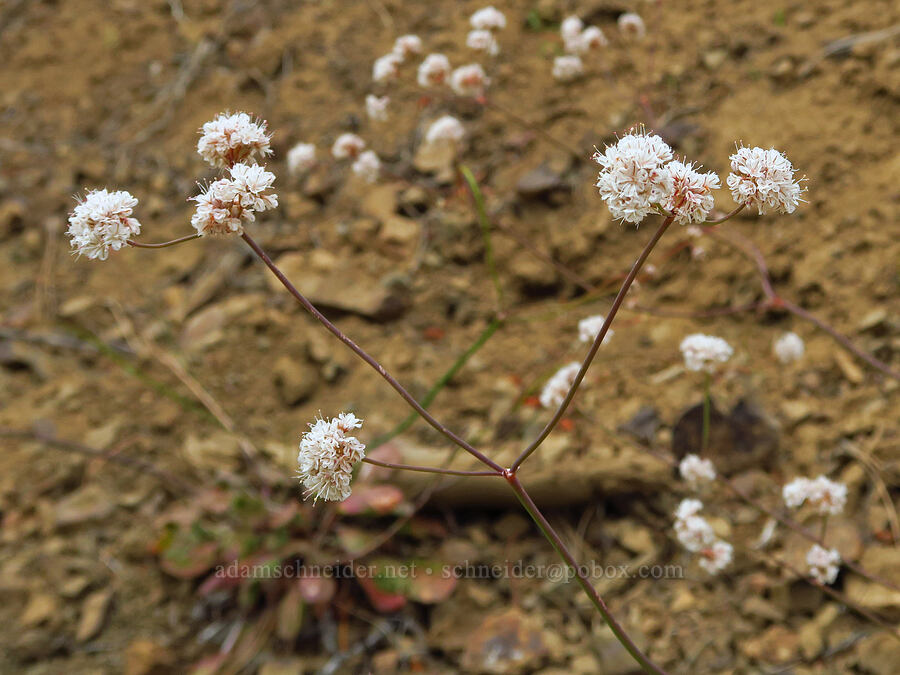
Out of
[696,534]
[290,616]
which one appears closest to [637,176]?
[696,534]

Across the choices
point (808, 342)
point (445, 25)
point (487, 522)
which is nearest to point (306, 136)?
point (445, 25)

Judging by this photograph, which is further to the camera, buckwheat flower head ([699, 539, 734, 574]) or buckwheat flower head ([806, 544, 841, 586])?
buckwheat flower head ([699, 539, 734, 574])

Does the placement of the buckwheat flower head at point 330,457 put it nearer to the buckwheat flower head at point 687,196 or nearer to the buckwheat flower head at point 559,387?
the buckwheat flower head at point 687,196

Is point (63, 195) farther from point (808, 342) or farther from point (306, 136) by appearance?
point (808, 342)

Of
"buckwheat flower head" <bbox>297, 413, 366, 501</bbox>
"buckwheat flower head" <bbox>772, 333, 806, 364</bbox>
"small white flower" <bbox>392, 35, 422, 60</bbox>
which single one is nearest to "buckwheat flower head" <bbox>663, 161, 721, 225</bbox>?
"buckwheat flower head" <bbox>297, 413, 366, 501</bbox>

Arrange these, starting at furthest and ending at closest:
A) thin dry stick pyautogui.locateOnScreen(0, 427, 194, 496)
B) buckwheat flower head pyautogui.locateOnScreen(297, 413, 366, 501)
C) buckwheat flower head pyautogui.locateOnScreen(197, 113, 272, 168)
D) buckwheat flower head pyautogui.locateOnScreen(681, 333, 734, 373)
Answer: thin dry stick pyautogui.locateOnScreen(0, 427, 194, 496) → buckwheat flower head pyautogui.locateOnScreen(681, 333, 734, 373) → buckwheat flower head pyautogui.locateOnScreen(197, 113, 272, 168) → buckwheat flower head pyautogui.locateOnScreen(297, 413, 366, 501)

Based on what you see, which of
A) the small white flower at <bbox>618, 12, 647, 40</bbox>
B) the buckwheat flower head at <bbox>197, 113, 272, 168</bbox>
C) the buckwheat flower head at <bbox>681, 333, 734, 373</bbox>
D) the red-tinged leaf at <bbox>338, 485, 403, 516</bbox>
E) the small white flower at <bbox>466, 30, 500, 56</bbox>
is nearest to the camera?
the buckwheat flower head at <bbox>197, 113, 272, 168</bbox>

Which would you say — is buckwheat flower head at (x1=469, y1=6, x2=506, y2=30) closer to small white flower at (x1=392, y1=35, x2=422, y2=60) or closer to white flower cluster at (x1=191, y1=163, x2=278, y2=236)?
small white flower at (x1=392, y1=35, x2=422, y2=60)

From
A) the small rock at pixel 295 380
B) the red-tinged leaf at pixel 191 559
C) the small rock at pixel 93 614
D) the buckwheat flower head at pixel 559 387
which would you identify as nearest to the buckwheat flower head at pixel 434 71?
the small rock at pixel 295 380

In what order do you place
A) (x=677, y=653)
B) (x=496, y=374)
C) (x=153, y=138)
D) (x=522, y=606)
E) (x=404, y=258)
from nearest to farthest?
(x=677, y=653)
(x=522, y=606)
(x=496, y=374)
(x=404, y=258)
(x=153, y=138)
